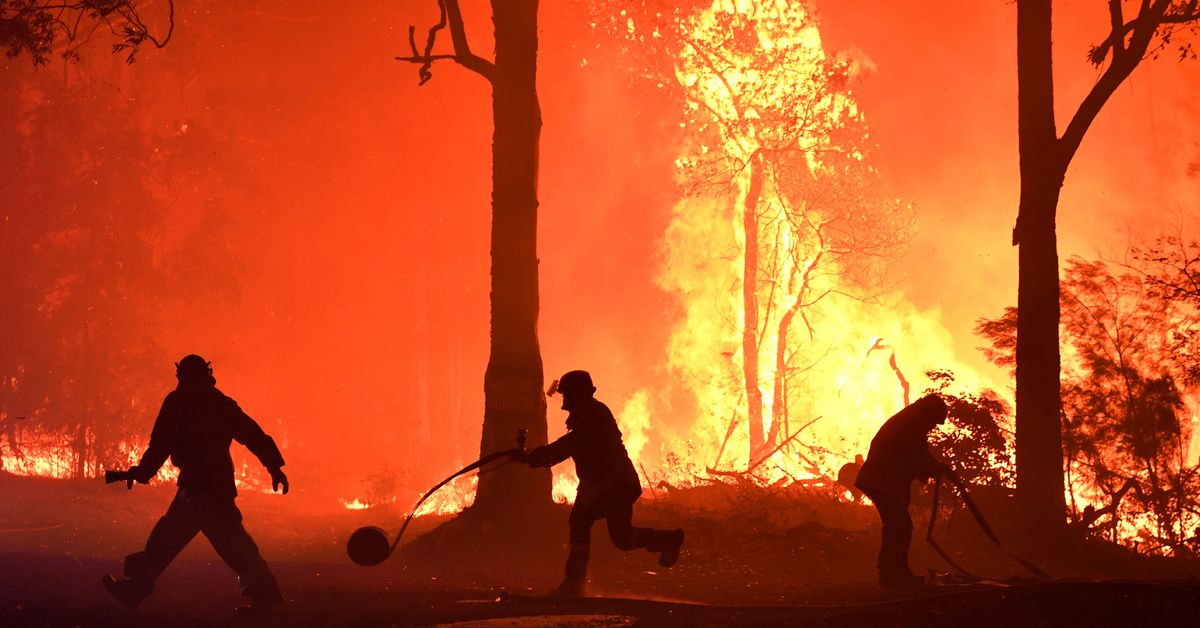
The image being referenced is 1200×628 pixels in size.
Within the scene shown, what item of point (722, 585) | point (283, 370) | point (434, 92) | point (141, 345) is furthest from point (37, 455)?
point (722, 585)

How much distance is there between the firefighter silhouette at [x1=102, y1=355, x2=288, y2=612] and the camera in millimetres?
9719

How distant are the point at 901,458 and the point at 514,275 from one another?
6.53 meters

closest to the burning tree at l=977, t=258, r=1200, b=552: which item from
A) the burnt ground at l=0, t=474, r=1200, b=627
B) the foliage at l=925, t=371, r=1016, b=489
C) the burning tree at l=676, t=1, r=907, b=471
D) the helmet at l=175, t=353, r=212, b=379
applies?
the foliage at l=925, t=371, r=1016, b=489

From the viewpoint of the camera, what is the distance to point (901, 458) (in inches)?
440

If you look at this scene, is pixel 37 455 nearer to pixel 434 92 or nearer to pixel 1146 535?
pixel 434 92

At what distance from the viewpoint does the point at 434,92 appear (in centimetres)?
4525

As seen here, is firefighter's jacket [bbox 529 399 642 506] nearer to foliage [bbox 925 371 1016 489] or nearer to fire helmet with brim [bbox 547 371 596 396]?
fire helmet with brim [bbox 547 371 596 396]

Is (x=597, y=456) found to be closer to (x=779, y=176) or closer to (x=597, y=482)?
(x=597, y=482)

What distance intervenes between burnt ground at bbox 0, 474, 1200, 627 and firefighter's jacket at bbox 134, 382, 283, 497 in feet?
3.57

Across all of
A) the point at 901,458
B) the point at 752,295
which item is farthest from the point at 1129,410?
the point at 752,295

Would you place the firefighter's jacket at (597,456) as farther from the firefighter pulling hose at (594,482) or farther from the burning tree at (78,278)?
the burning tree at (78,278)

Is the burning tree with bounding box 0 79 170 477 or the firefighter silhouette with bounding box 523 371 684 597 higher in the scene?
the burning tree with bounding box 0 79 170 477

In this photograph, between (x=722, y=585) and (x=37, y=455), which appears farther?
(x=37, y=455)

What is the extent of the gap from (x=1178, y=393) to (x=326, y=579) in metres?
13.8
